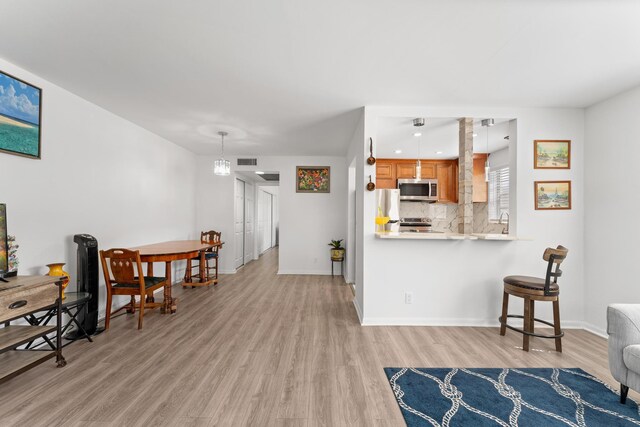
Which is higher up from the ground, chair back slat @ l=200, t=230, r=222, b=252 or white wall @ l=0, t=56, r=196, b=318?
white wall @ l=0, t=56, r=196, b=318

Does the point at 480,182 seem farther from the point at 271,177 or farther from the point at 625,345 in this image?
the point at 271,177

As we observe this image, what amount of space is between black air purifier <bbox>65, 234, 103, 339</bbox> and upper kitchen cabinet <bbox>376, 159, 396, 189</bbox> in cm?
485

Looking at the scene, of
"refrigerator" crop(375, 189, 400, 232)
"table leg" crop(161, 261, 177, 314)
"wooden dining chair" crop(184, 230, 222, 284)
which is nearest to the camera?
"refrigerator" crop(375, 189, 400, 232)

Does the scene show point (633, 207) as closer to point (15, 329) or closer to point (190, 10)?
point (190, 10)

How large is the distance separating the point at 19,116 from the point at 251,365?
301 cm

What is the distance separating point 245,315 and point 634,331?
355 centimetres

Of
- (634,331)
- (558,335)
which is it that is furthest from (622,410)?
(558,335)

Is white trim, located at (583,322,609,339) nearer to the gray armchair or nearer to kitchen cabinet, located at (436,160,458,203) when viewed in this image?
the gray armchair

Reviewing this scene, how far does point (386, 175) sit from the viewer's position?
604cm

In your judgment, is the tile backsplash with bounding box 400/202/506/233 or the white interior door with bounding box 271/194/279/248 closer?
the tile backsplash with bounding box 400/202/506/233

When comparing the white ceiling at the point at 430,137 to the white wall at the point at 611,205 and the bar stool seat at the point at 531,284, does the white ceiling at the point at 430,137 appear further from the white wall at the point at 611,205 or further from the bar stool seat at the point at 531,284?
the bar stool seat at the point at 531,284

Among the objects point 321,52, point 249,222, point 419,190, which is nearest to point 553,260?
point 321,52

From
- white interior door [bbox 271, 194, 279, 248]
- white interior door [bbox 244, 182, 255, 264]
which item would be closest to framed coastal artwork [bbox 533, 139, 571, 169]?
white interior door [bbox 244, 182, 255, 264]

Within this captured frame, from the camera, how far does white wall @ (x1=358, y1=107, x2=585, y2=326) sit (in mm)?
3346
